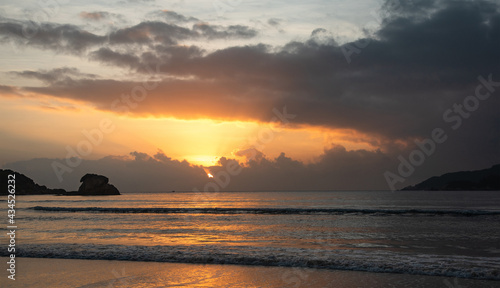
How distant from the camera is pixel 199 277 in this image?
15.4 m

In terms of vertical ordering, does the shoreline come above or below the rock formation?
below

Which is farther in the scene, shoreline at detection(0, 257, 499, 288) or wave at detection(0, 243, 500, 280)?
wave at detection(0, 243, 500, 280)

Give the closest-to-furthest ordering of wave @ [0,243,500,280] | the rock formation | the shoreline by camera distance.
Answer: the shoreline
wave @ [0,243,500,280]
the rock formation

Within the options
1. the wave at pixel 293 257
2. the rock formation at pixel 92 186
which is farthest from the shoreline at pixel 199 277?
the rock formation at pixel 92 186

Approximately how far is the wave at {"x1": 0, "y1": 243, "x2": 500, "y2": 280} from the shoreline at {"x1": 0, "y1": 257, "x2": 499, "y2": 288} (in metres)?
0.74

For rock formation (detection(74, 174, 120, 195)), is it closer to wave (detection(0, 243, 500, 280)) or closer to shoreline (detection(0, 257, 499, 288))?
wave (detection(0, 243, 500, 280))

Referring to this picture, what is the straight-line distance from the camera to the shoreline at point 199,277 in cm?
1411

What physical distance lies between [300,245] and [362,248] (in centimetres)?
382

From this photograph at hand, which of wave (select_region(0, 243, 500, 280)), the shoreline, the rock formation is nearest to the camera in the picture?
the shoreline

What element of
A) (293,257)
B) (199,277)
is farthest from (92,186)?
(199,277)

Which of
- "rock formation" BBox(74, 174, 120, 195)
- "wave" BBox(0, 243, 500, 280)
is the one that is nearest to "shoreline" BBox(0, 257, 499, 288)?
"wave" BBox(0, 243, 500, 280)

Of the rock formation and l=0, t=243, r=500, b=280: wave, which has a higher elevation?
the rock formation

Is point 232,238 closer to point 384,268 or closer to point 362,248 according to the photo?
point 362,248

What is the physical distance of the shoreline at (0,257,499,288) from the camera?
555 inches
